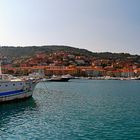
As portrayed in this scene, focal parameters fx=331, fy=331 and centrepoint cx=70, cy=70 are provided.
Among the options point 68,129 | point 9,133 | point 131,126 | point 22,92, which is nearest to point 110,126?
point 131,126

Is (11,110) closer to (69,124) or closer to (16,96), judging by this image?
(16,96)

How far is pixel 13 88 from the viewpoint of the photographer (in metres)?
48.8

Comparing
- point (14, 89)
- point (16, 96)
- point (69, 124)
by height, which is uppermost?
point (14, 89)

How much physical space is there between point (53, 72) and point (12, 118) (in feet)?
544

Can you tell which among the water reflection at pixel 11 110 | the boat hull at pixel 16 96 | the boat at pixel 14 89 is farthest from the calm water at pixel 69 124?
the boat at pixel 14 89

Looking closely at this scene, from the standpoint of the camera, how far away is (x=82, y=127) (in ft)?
95.6

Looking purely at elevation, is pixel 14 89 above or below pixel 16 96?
above

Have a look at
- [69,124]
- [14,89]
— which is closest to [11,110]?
[14,89]

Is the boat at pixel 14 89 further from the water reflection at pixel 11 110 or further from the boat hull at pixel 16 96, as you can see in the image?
the water reflection at pixel 11 110

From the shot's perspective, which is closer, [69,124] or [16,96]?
[69,124]

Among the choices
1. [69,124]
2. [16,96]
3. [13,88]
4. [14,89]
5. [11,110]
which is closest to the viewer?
[69,124]

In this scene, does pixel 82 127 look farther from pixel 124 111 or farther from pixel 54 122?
pixel 124 111

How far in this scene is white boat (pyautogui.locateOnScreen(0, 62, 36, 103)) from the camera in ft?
153

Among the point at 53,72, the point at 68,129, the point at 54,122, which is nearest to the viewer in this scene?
the point at 68,129
